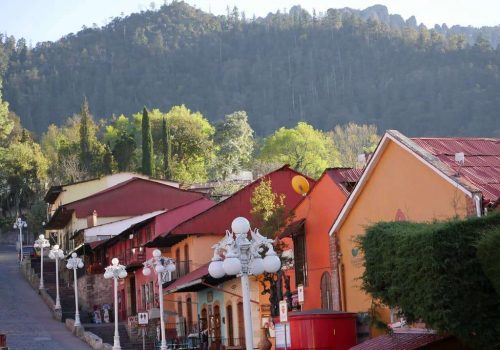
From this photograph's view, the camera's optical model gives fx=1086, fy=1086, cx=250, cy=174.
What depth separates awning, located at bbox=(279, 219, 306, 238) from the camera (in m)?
38.7

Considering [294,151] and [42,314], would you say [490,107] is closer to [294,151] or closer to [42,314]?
[294,151]

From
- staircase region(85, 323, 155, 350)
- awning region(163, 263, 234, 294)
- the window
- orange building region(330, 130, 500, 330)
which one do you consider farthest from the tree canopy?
orange building region(330, 130, 500, 330)

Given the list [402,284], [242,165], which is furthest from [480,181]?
[242,165]

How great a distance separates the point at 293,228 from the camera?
127ft

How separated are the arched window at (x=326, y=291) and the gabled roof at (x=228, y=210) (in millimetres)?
11600

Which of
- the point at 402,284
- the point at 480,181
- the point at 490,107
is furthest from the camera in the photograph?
the point at 490,107

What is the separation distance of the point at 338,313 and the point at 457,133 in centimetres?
12605

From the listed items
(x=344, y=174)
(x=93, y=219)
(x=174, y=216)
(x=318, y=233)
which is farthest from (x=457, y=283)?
(x=93, y=219)

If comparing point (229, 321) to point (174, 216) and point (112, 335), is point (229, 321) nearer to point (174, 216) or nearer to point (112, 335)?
point (112, 335)

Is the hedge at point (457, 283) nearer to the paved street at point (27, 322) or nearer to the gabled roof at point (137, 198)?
the paved street at point (27, 322)

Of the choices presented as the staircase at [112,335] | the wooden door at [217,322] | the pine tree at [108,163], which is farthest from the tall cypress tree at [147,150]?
the wooden door at [217,322]

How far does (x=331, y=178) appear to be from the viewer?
37.1 meters

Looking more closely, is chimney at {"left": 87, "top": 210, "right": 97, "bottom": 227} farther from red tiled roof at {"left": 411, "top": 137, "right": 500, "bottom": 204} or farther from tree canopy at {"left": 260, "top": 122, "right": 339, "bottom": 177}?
tree canopy at {"left": 260, "top": 122, "right": 339, "bottom": 177}

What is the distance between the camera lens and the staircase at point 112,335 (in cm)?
4812
